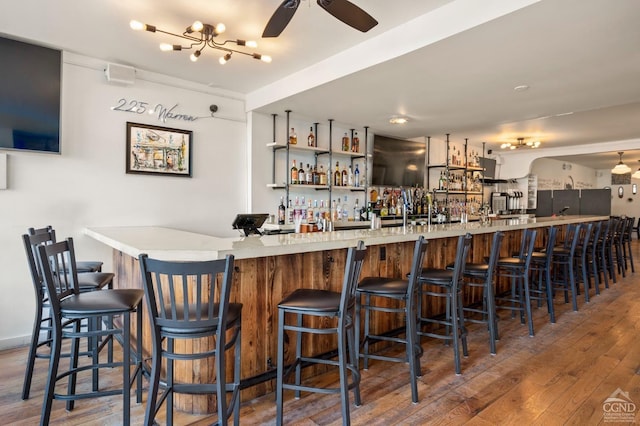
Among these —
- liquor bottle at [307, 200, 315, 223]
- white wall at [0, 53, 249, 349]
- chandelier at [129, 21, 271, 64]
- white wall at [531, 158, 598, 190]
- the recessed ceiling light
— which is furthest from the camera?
white wall at [531, 158, 598, 190]

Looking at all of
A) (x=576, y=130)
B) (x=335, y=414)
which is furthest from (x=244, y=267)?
(x=576, y=130)

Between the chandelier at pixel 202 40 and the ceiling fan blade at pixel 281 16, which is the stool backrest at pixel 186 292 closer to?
the ceiling fan blade at pixel 281 16

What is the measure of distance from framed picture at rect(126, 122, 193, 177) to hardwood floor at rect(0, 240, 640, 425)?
201 centimetres

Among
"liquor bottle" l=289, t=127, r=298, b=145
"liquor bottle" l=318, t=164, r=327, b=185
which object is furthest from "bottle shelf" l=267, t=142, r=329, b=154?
"liquor bottle" l=318, t=164, r=327, b=185

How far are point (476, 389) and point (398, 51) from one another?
2551mm

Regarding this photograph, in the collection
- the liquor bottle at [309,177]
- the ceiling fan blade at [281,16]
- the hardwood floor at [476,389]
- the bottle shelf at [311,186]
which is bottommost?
the hardwood floor at [476,389]

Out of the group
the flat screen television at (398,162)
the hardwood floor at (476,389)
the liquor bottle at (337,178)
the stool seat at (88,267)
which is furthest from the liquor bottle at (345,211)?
the stool seat at (88,267)

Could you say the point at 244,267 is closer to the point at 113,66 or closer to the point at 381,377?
the point at 381,377

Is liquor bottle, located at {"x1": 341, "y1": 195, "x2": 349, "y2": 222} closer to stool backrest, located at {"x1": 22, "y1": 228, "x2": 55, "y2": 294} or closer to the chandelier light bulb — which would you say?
the chandelier light bulb

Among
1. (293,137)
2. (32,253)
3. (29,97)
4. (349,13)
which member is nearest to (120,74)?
(29,97)

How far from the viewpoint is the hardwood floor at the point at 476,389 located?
6.81 ft

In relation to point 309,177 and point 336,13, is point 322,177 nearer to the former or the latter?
point 309,177

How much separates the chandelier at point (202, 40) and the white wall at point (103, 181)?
1003 millimetres

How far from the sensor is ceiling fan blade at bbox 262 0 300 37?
2.15 metres
